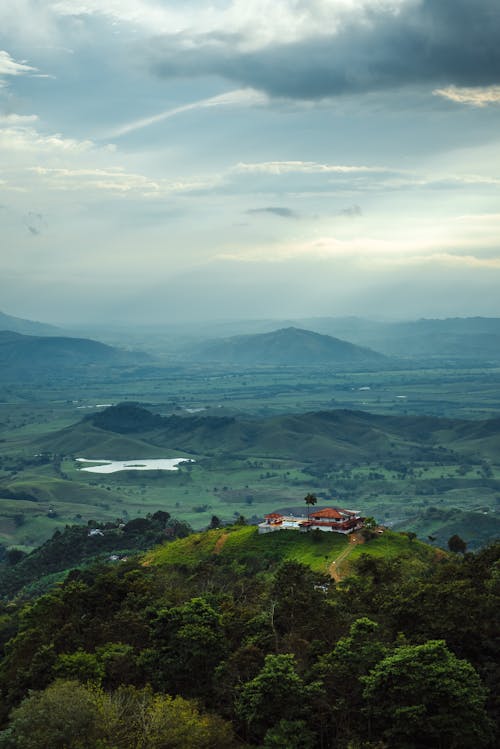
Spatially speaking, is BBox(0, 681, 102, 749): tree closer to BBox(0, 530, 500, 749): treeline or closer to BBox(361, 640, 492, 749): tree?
BBox(0, 530, 500, 749): treeline

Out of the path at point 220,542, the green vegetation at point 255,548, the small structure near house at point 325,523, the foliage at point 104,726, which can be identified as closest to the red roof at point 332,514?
the small structure near house at point 325,523

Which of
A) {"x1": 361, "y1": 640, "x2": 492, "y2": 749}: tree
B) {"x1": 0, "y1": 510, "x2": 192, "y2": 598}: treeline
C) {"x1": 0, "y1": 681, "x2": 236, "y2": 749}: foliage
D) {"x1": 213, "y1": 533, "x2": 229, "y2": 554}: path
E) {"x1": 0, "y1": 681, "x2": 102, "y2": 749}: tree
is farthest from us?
{"x1": 0, "y1": 510, "x2": 192, "y2": 598}: treeline

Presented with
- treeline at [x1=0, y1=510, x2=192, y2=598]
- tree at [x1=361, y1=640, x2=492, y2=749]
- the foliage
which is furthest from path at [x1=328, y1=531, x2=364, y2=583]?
treeline at [x1=0, y1=510, x2=192, y2=598]

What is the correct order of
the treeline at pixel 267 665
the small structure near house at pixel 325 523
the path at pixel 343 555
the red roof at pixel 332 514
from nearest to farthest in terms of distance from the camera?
the treeline at pixel 267 665, the path at pixel 343 555, the red roof at pixel 332 514, the small structure near house at pixel 325 523

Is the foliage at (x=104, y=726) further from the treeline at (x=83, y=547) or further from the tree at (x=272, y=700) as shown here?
the treeline at (x=83, y=547)

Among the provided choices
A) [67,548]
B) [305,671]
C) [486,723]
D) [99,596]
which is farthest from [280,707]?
[67,548]

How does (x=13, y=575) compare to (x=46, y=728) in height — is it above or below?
below

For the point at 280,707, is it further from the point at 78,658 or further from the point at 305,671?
the point at 78,658
